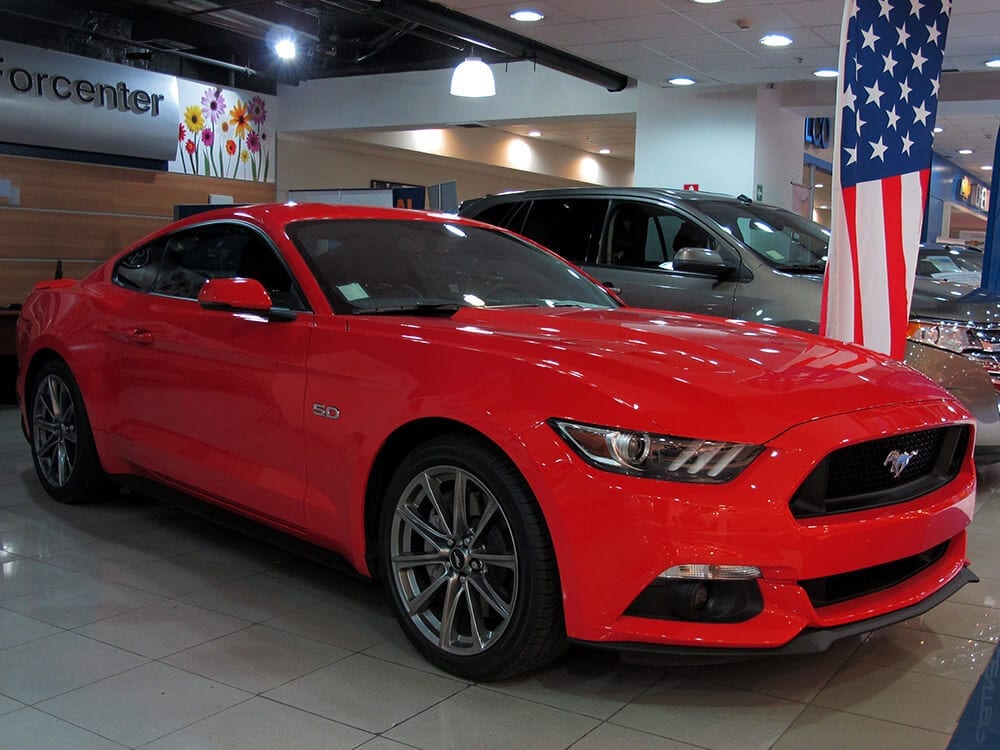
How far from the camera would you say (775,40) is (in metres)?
7.97

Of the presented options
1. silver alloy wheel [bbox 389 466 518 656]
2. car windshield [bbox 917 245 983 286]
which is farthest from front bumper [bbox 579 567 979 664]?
car windshield [bbox 917 245 983 286]

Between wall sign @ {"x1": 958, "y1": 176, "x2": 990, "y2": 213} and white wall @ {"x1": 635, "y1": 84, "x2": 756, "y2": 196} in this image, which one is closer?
white wall @ {"x1": 635, "y1": 84, "x2": 756, "y2": 196}

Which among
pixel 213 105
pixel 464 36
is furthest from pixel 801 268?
pixel 213 105

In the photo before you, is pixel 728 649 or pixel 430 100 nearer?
pixel 728 649

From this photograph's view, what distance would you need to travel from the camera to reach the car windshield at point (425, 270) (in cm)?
306

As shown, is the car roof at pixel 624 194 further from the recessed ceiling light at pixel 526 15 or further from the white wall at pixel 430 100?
the white wall at pixel 430 100

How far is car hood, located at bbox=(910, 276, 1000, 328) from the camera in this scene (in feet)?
16.4

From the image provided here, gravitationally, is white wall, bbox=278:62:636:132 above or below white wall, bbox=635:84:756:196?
above

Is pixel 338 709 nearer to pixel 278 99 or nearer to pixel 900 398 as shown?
pixel 900 398

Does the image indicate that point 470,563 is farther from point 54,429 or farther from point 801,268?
point 801,268

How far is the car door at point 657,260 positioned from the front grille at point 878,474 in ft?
8.34

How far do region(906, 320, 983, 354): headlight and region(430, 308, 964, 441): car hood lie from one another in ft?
7.62

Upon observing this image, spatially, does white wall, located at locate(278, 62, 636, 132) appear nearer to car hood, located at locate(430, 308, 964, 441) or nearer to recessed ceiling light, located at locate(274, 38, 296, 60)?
recessed ceiling light, located at locate(274, 38, 296, 60)

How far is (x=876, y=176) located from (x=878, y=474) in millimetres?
2151
